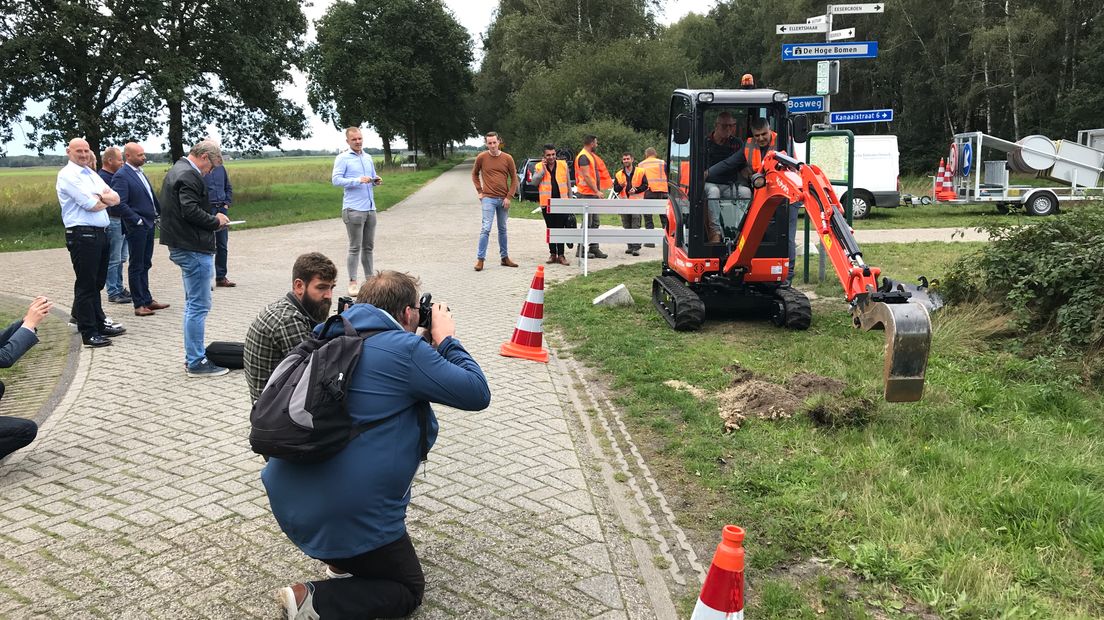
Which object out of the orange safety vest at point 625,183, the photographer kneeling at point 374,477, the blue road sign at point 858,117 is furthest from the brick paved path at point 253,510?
the orange safety vest at point 625,183

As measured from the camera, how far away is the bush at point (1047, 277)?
677 cm

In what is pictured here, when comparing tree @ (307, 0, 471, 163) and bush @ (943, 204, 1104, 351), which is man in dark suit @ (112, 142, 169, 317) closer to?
bush @ (943, 204, 1104, 351)

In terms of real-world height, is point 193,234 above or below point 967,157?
below

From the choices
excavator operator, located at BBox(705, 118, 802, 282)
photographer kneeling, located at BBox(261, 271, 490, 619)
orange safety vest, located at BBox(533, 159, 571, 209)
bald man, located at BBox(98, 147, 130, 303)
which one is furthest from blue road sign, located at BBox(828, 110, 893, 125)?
photographer kneeling, located at BBox(261, 271, 490, 619)

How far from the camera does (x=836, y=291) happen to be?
35.0 ft

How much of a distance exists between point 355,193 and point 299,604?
7921 mm

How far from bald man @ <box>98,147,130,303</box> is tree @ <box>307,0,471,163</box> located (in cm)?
4498

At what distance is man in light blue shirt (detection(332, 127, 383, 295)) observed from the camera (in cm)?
1055

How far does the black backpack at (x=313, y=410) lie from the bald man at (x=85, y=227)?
596 cm

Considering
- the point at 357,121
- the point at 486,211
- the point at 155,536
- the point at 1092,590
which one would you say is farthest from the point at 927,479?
the point at 357,121

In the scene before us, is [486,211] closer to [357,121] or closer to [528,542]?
[528,542]

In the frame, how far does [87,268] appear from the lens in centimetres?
803

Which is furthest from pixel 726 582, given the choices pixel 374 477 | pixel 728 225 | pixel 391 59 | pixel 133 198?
pixel 391 59

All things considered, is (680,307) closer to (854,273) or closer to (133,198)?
(854,273)
